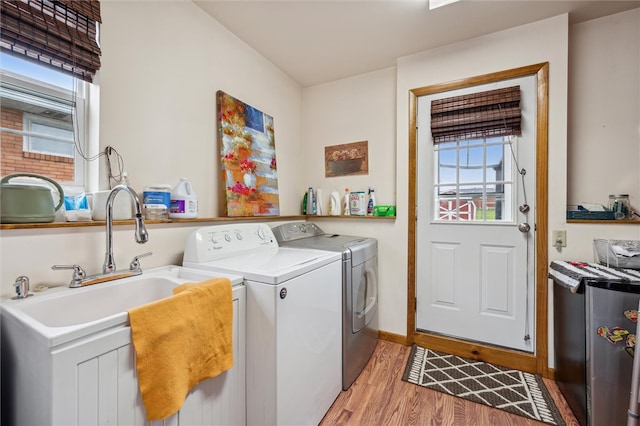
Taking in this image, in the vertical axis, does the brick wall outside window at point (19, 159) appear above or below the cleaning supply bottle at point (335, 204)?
above

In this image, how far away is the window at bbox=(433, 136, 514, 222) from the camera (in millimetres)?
2068

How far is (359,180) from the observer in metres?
2.64

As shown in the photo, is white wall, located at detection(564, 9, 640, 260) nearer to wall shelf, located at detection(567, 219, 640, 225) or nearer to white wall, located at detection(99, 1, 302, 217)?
wall shelf, located at detection(567, 219, 640, 225)

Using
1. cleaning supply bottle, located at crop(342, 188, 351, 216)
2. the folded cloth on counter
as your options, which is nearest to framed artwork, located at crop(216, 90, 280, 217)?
cleaning supply bottle, located at crop(342, 188, 351, 216)

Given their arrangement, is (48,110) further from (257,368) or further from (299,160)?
(299,160)

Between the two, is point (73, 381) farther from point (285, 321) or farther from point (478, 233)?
point (478, 233)

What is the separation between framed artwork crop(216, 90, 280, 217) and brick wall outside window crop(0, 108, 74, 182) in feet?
2.76

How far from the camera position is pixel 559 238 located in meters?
1.86

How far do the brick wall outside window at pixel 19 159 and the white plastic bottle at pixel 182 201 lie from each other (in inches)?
18.2

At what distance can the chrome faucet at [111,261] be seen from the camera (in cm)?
112

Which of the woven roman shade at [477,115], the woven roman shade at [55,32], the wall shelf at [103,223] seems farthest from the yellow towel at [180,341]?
the woven roman shade at [477,115]

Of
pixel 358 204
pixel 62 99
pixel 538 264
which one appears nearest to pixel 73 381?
pixel 62 99

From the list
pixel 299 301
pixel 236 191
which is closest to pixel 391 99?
pixel 236 191

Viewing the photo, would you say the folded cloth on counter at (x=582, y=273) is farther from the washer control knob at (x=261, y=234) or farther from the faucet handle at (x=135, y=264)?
the faucet handle at (x=135, y=264)
